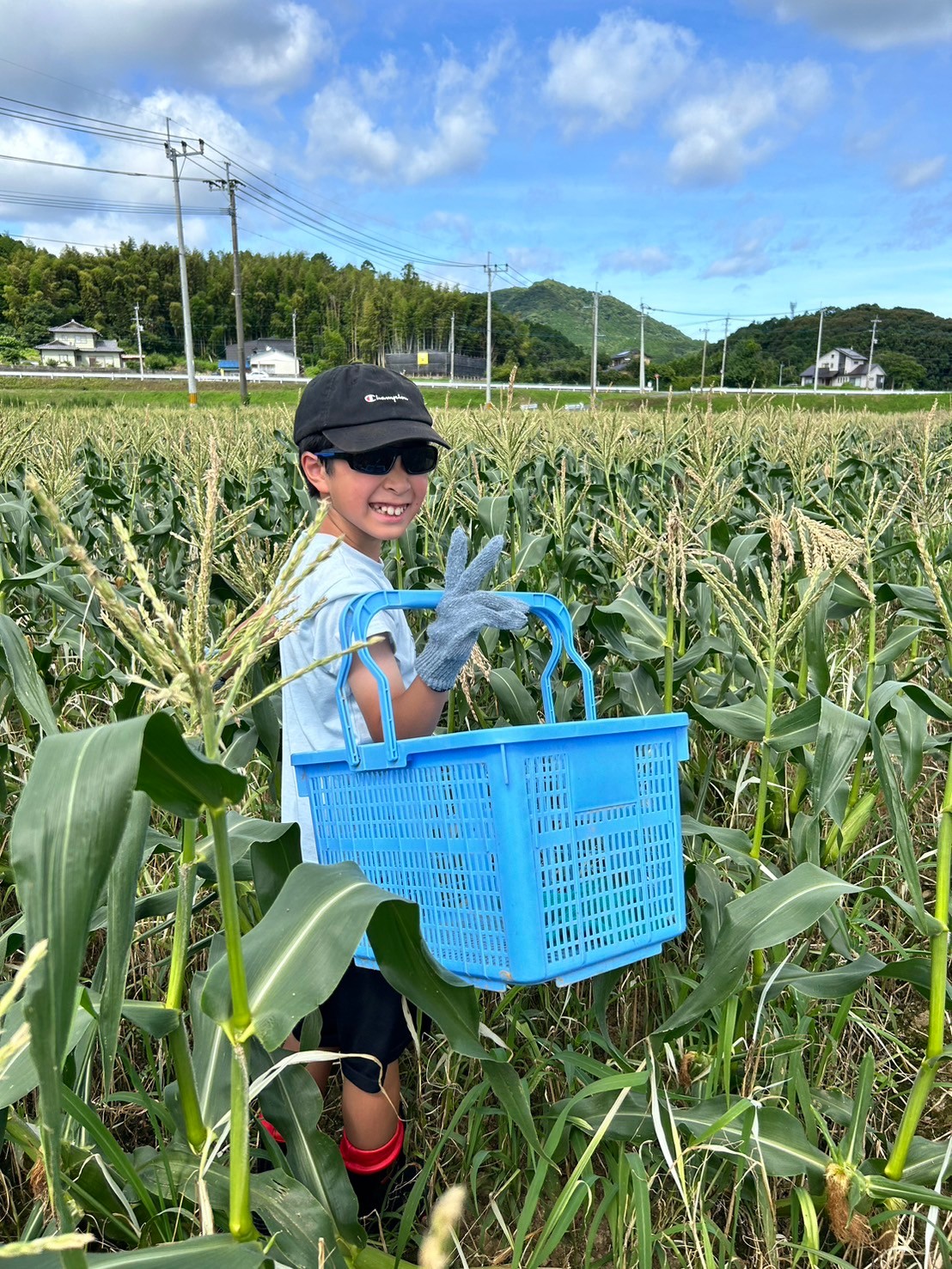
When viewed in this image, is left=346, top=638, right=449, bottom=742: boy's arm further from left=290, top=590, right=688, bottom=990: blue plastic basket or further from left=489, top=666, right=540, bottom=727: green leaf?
Result: left=489, top=666, right=540, bottom=727: green leaf

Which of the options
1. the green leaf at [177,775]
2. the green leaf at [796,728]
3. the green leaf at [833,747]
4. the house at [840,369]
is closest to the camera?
the green leaf at [177,775]

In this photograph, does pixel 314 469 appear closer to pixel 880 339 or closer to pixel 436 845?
pixel 436 845

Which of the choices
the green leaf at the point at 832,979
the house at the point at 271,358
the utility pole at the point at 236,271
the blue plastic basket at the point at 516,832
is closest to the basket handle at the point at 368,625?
the blue plastic basket at the point at 516,832

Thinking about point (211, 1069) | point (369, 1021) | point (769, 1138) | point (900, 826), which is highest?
point (900, 826)

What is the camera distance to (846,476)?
7.14 m

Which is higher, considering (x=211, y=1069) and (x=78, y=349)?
(x=78, y=349)

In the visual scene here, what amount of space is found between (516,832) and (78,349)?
109m

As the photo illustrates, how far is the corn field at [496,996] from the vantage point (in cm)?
97

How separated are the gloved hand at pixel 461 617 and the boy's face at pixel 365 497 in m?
0.41

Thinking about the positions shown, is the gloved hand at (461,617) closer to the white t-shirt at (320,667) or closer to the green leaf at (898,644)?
the white t-shirt at (320,667)

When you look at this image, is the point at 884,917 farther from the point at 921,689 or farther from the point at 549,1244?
the point at 549,1244

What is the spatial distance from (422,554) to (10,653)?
276 cm

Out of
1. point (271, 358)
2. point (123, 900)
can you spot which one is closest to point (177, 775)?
point (123, 900)

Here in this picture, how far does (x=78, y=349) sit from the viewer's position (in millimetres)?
96312
